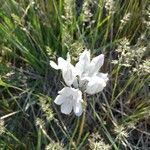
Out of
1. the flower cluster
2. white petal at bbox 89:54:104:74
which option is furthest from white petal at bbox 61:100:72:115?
white petal at bbox 89:54:104:74

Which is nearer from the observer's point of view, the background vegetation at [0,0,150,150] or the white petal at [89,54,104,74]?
the white petal at [89,54,104,74]

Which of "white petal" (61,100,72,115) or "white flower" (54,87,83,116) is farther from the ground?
"white flower" (54,87,83,116)

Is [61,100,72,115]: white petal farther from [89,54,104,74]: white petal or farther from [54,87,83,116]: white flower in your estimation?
[89,54,104,74]: white petal

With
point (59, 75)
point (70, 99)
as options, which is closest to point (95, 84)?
point (70, 99)

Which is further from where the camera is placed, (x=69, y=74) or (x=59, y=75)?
(x=59, y=75)

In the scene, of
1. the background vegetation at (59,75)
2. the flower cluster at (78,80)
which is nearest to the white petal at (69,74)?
the flower cluster at (78,80)

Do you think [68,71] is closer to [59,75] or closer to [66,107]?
[66,107]
